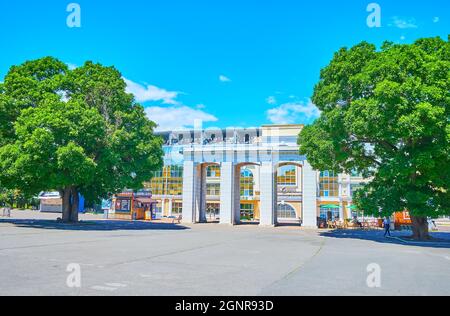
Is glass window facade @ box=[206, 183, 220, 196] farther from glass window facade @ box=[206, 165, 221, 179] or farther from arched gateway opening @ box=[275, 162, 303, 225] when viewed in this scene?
Answer: arched gateway opening @ box=[275, 162, 303, 225]

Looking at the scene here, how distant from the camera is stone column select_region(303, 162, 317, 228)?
136 feet

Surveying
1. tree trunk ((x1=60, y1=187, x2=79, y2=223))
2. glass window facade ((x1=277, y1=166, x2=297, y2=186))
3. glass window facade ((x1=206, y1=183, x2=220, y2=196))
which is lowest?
tree trunk ((x1=60, y1=187, x2=79, y2=223))

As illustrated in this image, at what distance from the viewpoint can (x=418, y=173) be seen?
945 inches

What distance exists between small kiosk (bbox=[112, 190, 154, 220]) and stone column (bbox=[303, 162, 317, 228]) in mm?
21759

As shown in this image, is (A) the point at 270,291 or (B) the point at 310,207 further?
(B) the point at 310,207

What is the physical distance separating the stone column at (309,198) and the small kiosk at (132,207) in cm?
2176

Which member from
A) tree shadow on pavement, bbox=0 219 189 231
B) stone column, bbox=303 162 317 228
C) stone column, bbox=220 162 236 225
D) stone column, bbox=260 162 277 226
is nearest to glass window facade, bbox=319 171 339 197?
stone column, bbox=303 162 317 228

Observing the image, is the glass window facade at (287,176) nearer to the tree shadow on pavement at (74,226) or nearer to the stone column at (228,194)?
the stone column at (228,194)

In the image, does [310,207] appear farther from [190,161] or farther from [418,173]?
[418,173]

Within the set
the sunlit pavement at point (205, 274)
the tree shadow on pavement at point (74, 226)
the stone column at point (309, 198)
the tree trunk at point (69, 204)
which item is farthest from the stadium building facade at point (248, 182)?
the sunlit pavement at point (205, 274)

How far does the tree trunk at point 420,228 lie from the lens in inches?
982
